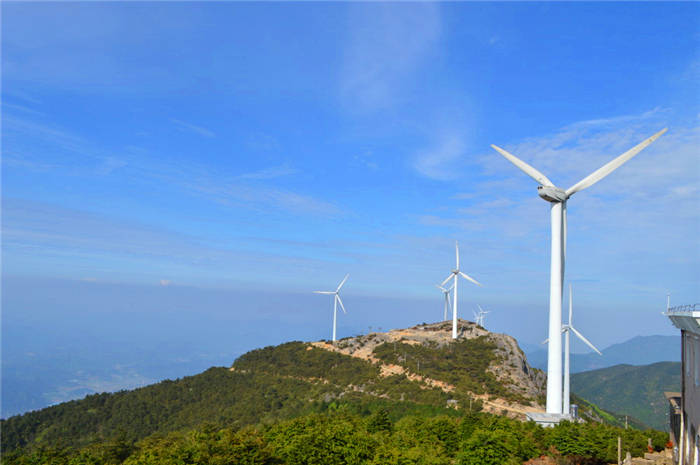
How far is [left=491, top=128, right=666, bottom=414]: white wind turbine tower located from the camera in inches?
1624

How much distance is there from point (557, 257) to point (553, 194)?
5.53m

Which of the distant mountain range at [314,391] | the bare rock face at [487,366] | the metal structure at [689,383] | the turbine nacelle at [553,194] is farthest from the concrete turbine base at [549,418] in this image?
the turbine nacelle at [553,194]

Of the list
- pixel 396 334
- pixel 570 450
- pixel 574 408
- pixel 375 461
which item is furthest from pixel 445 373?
pixel 375 461

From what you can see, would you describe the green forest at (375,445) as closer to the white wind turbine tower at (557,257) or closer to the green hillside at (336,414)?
the green hillside at (336,414)

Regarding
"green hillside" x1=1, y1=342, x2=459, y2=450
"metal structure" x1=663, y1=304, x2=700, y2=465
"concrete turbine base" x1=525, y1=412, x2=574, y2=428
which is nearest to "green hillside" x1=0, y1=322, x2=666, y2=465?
"green hillside" x1=1, y1=342, x2=459, y2=450

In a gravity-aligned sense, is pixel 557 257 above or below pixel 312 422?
above

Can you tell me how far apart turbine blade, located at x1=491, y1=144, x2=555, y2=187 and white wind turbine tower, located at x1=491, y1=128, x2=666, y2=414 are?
0.24 metres

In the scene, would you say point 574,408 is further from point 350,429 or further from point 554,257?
point 350,429

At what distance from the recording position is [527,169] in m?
45.1

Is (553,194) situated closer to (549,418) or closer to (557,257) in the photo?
(557,257)

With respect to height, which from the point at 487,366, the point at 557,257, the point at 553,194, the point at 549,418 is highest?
the point at 553,194

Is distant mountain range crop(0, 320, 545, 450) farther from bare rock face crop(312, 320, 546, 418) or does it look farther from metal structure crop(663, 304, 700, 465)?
metal structure crop(663, 304, 700, 465)

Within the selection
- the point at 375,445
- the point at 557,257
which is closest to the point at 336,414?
the point at 375,445

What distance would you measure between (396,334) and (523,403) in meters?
44.7
